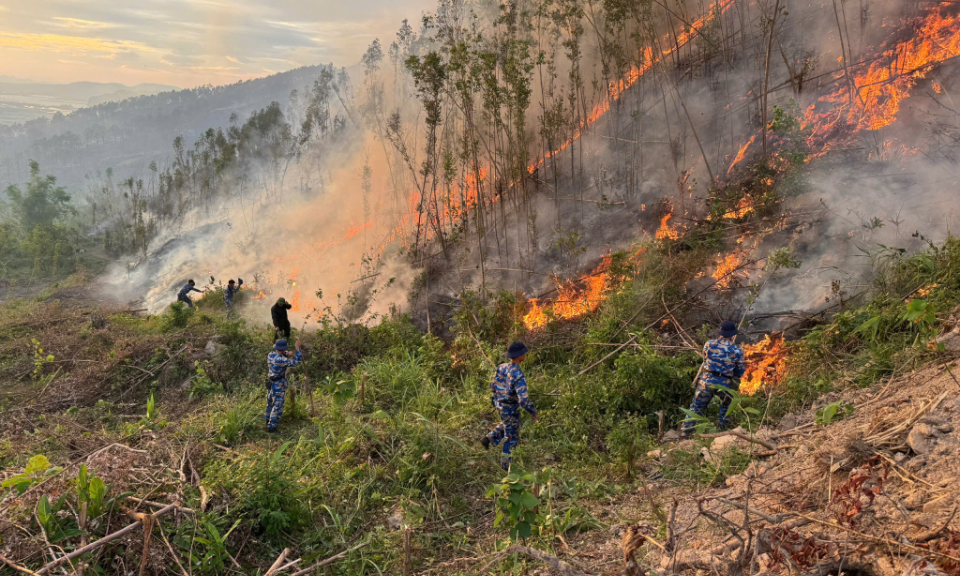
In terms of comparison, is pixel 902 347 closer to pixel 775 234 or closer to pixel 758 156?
pixel 775 234

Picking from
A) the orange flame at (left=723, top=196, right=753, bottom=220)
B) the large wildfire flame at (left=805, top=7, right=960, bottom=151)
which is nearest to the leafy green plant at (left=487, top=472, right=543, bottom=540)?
the orange flame at (left=723, top=196, right=753, bottom=220)

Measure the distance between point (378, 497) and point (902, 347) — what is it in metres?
5.77

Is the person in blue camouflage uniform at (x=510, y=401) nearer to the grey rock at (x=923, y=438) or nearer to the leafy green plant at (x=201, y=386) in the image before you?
the grey rock at (x=923, y=438)

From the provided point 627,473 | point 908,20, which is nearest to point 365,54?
point 908,20

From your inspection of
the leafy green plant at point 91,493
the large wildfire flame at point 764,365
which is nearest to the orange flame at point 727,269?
the large wildfire flame at point 764,365

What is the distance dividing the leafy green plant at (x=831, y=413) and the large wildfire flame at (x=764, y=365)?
1504 millimetres

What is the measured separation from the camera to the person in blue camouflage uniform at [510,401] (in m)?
5.38

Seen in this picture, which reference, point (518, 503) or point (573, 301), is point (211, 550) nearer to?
point (518, 503)

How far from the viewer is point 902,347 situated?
560 centimetres

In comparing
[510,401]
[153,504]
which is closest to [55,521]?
[153,504]

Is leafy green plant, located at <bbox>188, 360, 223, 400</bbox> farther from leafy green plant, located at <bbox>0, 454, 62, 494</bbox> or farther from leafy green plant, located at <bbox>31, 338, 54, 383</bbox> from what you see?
leafy green plant, located at <bbox>0, 454, 62, 494</bbox>

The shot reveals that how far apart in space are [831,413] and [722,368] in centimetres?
199

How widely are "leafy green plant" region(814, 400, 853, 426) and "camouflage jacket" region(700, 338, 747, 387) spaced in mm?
999

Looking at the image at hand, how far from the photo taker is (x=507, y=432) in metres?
5.57
